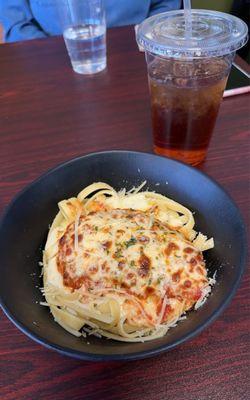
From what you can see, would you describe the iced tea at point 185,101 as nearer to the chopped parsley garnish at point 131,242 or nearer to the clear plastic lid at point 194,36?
the clear plastic lid at point 194,36

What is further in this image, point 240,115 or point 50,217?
point 240,115

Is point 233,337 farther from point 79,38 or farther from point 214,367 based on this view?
point 79,38

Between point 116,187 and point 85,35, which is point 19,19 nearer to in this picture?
point 85,35

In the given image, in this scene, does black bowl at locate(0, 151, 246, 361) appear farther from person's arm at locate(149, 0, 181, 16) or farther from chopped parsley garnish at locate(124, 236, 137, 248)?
person's arm at locate(149, 0, 181, 16)

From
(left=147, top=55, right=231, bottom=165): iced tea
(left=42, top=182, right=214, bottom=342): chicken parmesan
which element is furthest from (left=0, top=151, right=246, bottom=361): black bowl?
(left=147, top=55, right=231, bottom=165): iced tea

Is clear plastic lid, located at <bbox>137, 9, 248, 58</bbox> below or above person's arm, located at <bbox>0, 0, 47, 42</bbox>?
above

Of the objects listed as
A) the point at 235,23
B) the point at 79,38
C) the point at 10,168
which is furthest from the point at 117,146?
the point at 79,38

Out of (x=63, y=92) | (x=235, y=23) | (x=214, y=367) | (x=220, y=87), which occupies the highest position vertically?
(x=235, y=23)
